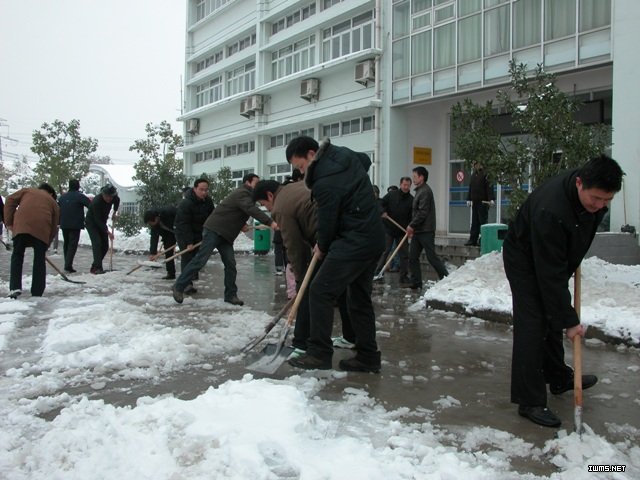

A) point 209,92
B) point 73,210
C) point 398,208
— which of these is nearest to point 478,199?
point 398,208

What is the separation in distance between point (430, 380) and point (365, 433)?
48.8 inches

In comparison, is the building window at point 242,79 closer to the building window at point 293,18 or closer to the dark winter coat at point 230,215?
the building window at point 293,18

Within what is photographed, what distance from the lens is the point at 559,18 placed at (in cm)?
1277

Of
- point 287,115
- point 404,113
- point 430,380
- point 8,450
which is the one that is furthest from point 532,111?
point 287,115

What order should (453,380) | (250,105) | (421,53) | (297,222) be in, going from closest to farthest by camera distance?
(453,380) → (297,222) → (421,53) → (250,105)

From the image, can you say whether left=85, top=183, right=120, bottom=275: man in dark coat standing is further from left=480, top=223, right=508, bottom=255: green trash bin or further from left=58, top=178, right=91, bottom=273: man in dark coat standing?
left=480, top=223, right=508, bottom=255: green trash bin

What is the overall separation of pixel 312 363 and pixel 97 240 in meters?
7.73

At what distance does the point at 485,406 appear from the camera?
3.69m

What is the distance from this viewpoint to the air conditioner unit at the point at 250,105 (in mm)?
25062

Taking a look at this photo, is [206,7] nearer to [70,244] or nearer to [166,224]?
[70,244]

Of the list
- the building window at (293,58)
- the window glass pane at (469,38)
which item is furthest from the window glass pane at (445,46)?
the building window at (293,58)

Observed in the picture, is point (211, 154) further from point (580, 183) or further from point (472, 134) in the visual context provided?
point (580, 183)

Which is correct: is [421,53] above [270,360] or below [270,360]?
above

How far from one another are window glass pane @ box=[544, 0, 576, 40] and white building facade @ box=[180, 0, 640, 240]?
0.9 inches
